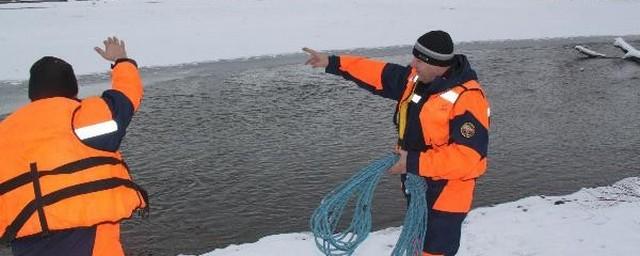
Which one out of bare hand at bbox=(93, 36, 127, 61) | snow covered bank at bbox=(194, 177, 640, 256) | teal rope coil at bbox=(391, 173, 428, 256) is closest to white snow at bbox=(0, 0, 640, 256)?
snow covered bank at bbox=(194, 177, 640, 256)

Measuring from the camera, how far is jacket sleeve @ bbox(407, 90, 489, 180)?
3039mm

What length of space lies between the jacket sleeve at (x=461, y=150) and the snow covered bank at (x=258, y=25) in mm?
13679

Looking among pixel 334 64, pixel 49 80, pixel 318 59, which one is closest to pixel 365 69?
pixel 334 64

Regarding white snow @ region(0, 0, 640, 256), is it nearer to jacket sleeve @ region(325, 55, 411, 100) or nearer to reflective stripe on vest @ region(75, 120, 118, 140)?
jacket sleeve @ region(325, 55, 411, 100)

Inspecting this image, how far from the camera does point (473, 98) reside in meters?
3.13

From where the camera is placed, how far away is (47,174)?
2469 millimetres

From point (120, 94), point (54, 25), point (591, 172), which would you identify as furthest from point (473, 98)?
point (54, 25)

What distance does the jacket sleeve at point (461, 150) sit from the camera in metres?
3.04

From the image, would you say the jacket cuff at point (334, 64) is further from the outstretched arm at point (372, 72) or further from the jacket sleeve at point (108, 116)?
the jacket sleeve at point (108, 116)

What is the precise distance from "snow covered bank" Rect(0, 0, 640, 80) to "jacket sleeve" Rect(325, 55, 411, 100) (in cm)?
1272

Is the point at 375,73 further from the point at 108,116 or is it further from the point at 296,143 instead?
the point at 296,143

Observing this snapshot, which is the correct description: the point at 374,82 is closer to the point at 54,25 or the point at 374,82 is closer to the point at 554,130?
the point at 554,130

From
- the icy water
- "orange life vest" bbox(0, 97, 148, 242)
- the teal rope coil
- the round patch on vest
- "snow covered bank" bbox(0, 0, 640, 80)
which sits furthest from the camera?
"snow covered bank" bbox(0, 0, 640, 80)

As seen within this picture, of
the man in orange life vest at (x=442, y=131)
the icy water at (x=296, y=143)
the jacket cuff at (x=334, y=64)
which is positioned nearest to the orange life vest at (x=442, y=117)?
the man in orange life vest at (x=442, y=131)
